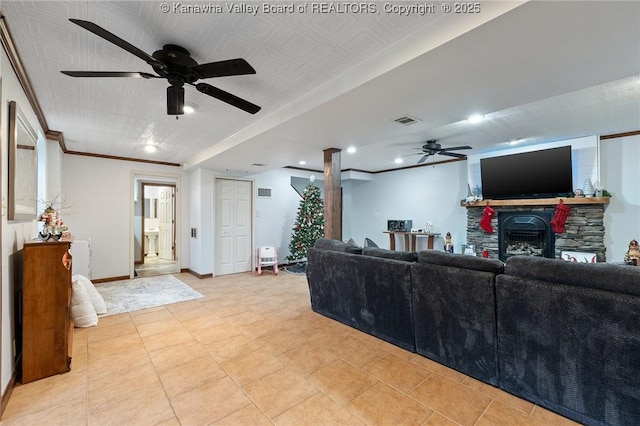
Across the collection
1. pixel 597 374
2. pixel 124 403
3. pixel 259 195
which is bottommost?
pixel 124 403

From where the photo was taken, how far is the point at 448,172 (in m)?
6.30

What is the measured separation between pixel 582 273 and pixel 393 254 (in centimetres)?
138

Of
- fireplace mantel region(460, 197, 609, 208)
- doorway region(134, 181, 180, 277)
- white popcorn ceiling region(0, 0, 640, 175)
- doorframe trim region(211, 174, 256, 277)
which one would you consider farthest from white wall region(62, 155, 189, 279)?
fireplace mantel region(460, 197, 609, 208)

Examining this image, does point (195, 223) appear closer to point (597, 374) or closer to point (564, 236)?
point (597, 374)

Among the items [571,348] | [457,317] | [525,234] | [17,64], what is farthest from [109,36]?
[525,234]

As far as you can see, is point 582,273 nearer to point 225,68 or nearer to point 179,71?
point 225,68

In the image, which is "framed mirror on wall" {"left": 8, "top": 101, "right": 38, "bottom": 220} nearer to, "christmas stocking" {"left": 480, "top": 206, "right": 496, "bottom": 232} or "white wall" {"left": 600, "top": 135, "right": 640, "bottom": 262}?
"christmas stocking" {"left": 480, "top": 206, "right": 496, "bottom": 232}

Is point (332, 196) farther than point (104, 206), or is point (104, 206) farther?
point (104, 206)

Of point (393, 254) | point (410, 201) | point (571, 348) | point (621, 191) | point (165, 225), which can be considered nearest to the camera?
point (571, 348)

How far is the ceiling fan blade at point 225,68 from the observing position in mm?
1712

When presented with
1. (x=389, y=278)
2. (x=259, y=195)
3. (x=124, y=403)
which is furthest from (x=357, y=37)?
(x=259, y=195)

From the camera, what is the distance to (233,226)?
6137 mm

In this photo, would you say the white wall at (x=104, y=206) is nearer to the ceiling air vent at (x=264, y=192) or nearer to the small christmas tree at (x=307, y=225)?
the ceiling air vent at (x=264, y=192)

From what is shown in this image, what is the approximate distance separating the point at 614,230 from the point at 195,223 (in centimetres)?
741
